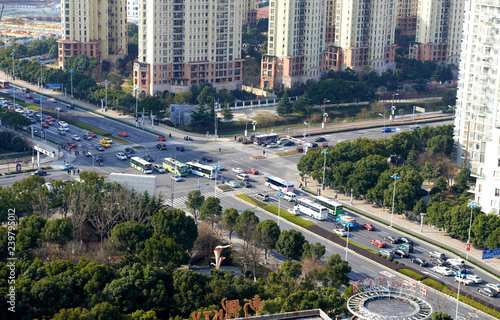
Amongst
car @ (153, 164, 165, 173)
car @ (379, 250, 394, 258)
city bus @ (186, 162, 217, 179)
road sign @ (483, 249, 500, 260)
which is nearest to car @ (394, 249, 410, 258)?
car @ (379, 250, 394, 258)

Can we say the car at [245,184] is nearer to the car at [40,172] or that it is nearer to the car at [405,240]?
the car at [405,240]

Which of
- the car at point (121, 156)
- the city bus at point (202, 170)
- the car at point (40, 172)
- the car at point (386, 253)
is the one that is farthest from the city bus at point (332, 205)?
the car at point (40, 172)

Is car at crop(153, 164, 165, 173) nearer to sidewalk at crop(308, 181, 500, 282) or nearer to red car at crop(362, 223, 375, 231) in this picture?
sidewalk at crop(308, 181, 500, 282)

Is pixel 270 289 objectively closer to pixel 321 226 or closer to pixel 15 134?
pixel 321 226

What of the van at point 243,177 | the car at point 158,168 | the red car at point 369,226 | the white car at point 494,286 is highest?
the car at point 158,168

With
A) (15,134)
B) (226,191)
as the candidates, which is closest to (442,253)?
(226,191)

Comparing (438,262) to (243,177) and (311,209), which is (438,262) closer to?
(311,209)
